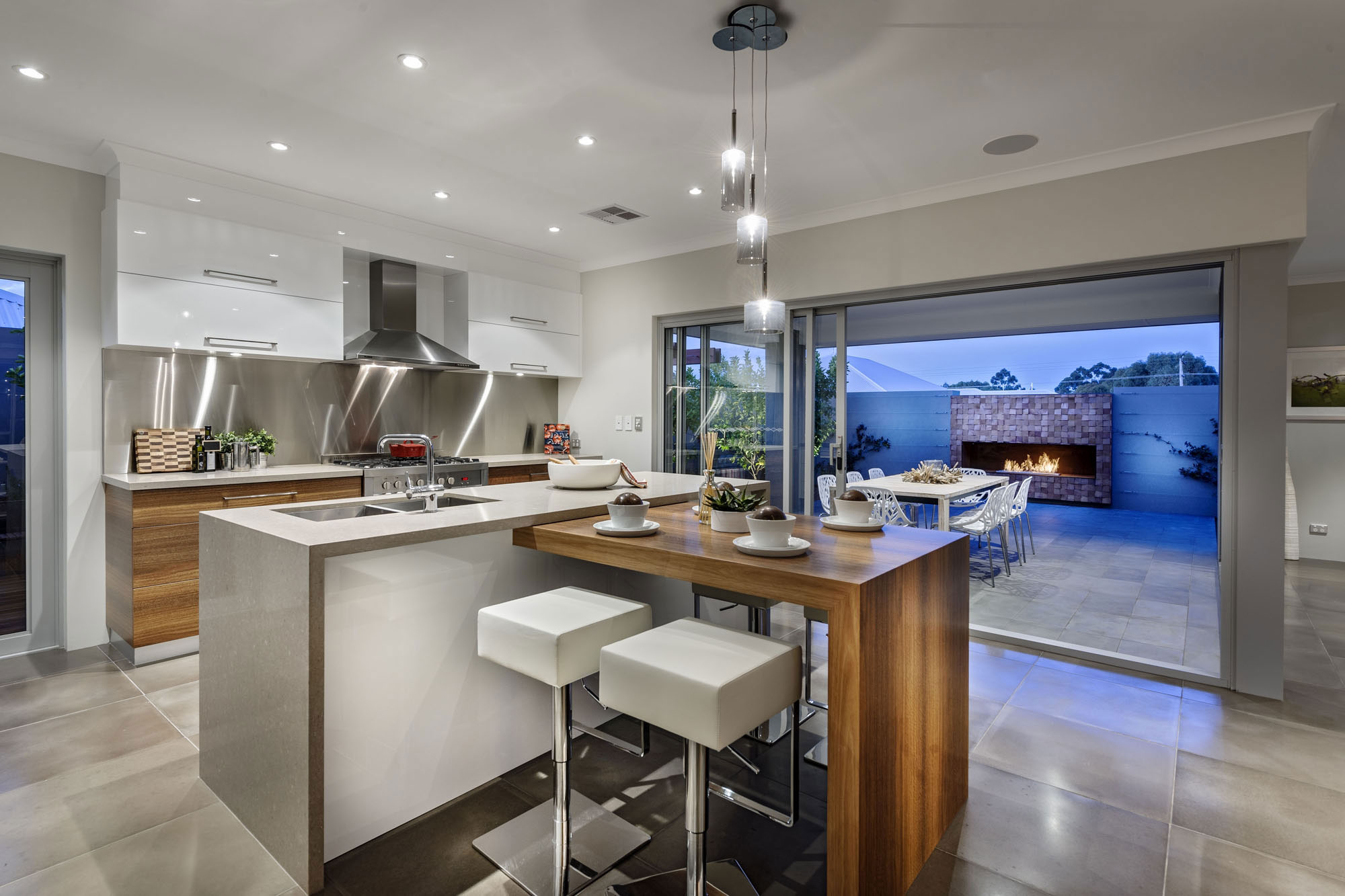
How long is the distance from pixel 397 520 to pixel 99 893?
1132 millimetres

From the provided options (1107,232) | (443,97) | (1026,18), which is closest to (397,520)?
(443,97)

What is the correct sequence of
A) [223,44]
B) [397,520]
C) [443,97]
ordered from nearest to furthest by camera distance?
1. [397,520]
2. [223,44]
3. [443,97]

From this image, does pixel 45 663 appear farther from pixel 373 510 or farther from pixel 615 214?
pixel 615 214

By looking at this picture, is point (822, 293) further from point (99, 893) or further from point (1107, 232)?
point (99, 893)

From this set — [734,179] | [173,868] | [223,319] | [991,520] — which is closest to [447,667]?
[173,868]

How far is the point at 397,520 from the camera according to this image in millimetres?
1956

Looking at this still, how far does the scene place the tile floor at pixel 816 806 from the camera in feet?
5.61

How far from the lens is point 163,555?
316 cm

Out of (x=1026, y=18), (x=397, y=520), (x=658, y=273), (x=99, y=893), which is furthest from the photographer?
(x=658, y=273)

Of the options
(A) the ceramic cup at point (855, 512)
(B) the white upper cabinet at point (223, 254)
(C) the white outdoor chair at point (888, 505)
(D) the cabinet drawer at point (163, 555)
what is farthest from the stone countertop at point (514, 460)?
(A) the ceramic cup at point (855, 512)

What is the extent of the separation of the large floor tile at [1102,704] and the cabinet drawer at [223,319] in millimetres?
4138

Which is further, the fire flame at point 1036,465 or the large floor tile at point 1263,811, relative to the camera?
the fire flame at point 1036,465

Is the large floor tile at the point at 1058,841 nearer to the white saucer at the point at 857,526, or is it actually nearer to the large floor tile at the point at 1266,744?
the large floor tile at the point at 1266,744

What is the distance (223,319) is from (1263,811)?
15.9 ft
